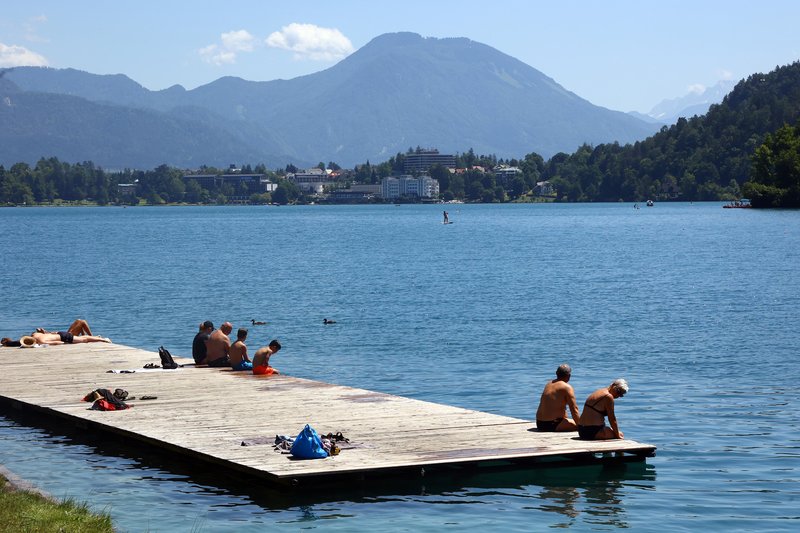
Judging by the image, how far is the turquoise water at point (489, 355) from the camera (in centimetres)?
2167

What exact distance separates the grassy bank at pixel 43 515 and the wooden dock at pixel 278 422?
357 centimetres

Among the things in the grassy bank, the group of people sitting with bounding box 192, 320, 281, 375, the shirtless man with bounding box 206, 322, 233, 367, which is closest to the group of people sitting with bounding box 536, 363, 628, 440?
the grassy bank

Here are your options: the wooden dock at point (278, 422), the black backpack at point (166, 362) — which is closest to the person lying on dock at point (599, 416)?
the wooden dock at point (278, 422)

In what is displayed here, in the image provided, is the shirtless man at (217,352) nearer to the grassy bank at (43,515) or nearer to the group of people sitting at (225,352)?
the group of people sitting at (225,352)

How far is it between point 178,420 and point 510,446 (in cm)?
759

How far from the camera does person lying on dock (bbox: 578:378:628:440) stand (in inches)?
951

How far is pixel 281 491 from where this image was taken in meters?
22.0

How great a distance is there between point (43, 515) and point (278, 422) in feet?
27.8

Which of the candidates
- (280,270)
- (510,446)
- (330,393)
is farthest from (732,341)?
(280,270)

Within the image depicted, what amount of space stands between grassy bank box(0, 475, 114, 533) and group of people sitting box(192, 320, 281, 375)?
13500mm

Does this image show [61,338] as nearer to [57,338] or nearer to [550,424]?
[57,338]

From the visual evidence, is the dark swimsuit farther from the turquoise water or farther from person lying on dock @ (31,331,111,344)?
person lying on dock @ (31,331,111,344)

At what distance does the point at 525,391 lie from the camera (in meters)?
34.7

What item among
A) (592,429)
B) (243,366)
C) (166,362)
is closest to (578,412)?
(592,429)
